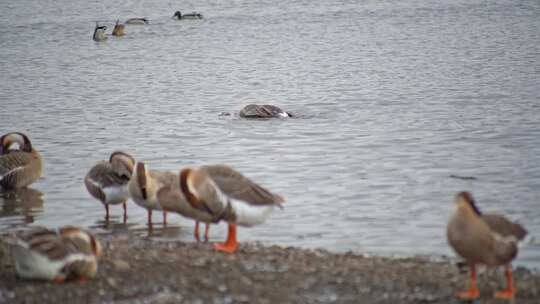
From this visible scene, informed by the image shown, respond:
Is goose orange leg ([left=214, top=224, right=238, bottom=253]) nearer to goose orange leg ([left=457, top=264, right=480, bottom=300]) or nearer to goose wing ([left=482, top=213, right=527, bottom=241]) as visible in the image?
goose orange leg ([left=457, top=264, right=480, bottom=300])

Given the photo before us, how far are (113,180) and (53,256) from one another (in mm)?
4594

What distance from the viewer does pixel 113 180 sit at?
44.5ft

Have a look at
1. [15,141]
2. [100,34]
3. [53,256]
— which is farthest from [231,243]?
[100,34]

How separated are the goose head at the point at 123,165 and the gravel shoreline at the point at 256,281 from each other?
8.52 feet

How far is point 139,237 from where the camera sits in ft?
42.2

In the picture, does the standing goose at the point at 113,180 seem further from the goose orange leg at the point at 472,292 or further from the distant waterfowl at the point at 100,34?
the distant waterfowl at the point at 100,34

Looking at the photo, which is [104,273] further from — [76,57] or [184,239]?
[76,57]

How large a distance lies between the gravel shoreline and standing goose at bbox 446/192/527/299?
13.5 inches

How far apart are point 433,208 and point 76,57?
1126 inches

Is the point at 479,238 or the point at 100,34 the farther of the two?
the point at 100,34

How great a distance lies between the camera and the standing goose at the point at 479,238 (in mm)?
8562

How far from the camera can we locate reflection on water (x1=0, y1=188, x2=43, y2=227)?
14.5 metres

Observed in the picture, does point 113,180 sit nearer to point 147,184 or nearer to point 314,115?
point 147,184

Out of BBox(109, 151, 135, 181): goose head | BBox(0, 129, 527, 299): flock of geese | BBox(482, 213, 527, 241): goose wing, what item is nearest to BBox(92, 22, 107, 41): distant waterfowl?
BBox(0, 129, 527, 299): flock of geese
